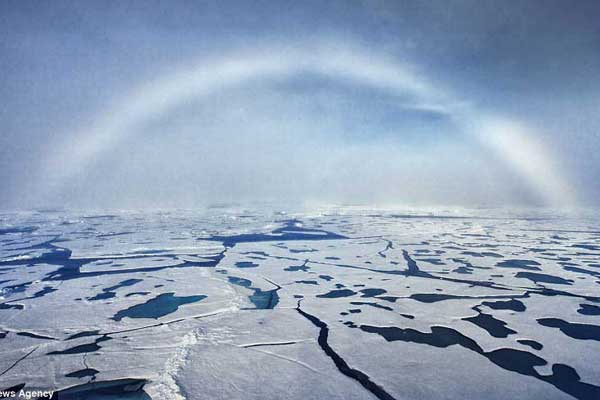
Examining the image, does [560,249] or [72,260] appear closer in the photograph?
[72,260]

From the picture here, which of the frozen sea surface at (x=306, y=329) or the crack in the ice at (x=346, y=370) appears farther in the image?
the frozen sea surface at (x=306, y=329)

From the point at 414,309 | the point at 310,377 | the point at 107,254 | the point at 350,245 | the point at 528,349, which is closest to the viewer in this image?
the point at 310,377

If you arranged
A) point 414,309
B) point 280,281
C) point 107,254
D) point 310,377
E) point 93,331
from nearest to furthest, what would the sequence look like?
point 310,377, point 93,331, point 414,309, point 280,281, point 107,254

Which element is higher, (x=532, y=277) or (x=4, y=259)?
(x=532, y=277)

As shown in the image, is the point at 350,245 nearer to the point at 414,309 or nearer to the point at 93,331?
the point at 414,309

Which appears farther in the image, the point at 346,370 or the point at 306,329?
the point at 306,329

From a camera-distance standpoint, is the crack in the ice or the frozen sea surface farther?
the frozen sea surface

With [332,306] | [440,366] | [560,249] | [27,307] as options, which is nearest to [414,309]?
[332,306]
